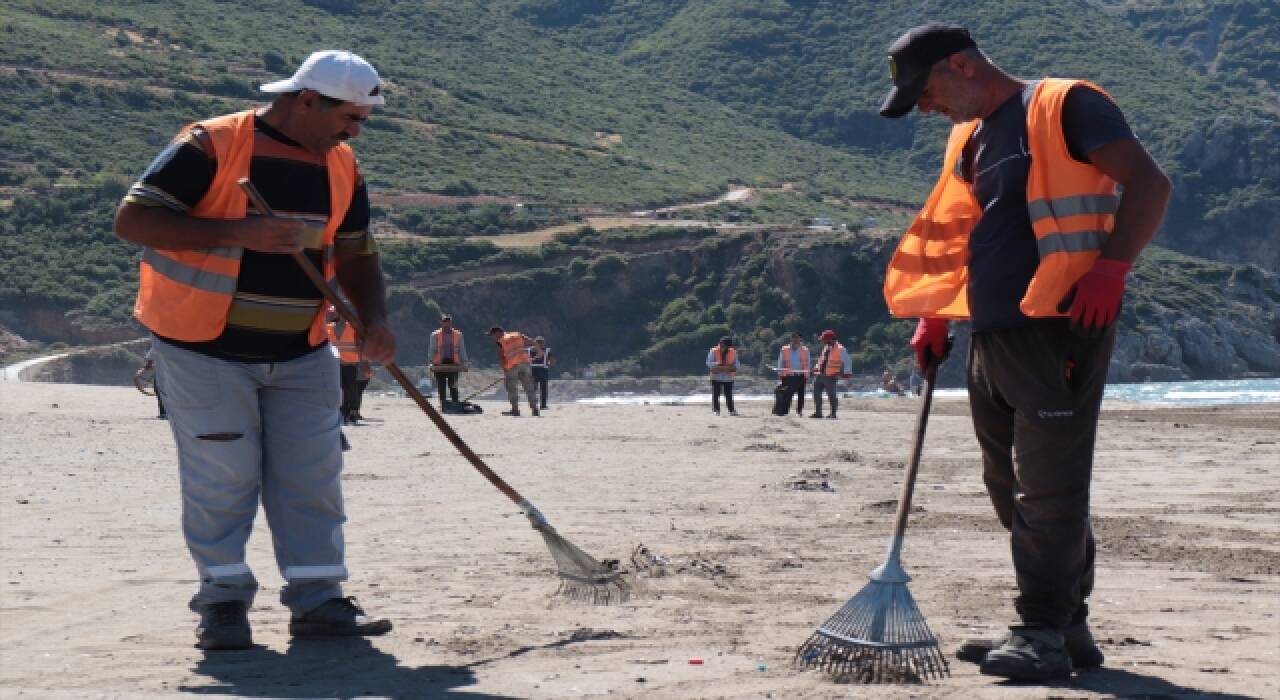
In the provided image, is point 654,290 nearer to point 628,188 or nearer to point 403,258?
point 403,258

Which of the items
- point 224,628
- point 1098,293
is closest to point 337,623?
point 224,628

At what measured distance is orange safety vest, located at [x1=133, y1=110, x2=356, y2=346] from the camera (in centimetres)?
508

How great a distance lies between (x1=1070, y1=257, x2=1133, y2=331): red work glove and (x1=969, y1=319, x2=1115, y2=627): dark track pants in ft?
0.35

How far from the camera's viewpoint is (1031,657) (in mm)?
4516

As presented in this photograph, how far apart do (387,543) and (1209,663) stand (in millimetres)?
3910

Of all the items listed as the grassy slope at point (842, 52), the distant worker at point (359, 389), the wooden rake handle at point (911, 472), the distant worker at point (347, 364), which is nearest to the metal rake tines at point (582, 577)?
the wooden rake handle at point (911, 472)

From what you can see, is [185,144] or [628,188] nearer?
[185,144]

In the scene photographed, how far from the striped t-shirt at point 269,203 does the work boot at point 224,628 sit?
29.2 inches

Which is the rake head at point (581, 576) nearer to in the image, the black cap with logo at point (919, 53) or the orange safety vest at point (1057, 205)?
the orange safety vest at point (1057, 205)

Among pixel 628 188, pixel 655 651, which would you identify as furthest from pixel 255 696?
pixel 628 188

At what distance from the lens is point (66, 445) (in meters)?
14.2

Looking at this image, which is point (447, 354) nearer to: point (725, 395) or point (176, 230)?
point (725, 395)

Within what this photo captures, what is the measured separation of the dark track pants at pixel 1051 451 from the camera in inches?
180

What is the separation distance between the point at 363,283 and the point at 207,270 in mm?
673
